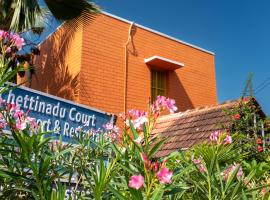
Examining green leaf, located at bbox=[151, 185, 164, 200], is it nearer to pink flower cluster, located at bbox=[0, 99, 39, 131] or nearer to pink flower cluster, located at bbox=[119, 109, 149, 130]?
pink flower cluster, located at bbox=[119, 109, 149, 130]

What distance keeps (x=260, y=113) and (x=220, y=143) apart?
5432mm

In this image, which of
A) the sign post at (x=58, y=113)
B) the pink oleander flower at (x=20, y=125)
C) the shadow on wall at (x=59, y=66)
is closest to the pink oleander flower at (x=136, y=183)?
the pink oleander flower at (x=20, y=125)

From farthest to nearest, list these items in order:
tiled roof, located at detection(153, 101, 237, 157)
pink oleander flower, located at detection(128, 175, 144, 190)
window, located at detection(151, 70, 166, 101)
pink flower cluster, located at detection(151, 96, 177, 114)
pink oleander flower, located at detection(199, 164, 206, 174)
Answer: window, located at detection(151, 70, 166, 101) < tiled roof, located at detection(153, 101, 237, 157) < pink oleander flower, located at detection(199, 164, 206, 174) < pink flower cluster, located at detection(151, 96, 177, 114) < pink oleander flower, located at detection(128, 175, 144, 190)

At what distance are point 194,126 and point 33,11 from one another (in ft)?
16.5

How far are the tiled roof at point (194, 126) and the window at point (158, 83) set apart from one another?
81.4 inches

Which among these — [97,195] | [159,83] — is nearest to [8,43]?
[97,195]

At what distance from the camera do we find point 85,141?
311cm

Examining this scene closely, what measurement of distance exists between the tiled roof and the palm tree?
367 centimetres

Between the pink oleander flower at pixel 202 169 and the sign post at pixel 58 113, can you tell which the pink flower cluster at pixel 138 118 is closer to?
the pink oleander flower at pixel 202 169

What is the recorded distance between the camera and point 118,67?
1085 centimetres

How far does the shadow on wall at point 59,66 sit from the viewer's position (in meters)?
10.2

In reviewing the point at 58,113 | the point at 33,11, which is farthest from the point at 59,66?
the point at 58,113

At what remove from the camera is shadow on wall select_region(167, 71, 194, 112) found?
39.5 feet

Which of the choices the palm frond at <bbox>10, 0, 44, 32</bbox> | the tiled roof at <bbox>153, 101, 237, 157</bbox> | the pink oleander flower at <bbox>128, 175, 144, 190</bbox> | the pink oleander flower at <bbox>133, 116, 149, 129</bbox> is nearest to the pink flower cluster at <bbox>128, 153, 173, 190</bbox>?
the pink oleander flower at <bbox>128, 175, 144, 190</bbox>
